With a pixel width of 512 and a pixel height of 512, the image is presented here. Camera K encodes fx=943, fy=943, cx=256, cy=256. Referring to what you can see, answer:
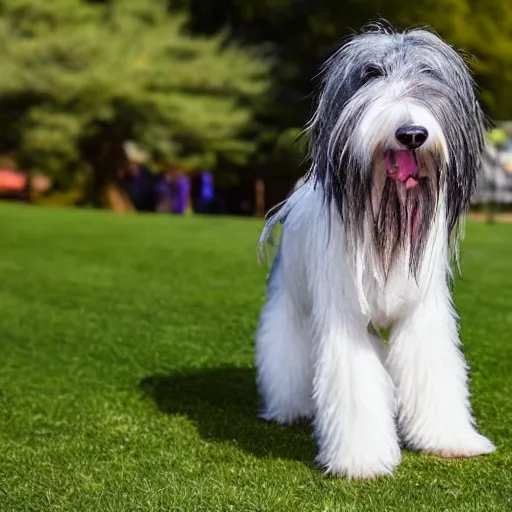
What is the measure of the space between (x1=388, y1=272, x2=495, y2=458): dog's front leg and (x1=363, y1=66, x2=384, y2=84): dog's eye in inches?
33.2

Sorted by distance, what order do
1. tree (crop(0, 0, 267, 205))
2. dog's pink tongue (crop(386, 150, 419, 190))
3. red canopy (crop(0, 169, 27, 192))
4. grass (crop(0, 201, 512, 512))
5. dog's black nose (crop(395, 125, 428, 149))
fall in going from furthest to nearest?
1. red canopy (crop(0, 169, 27, 192))
2. tree (crop(0, 0, 267, 205))
3. grass (crop(0, 201, 512, 512))
4. dog's pink tongue (crop(386, 150, 419, 190))
5. dog's black nose (crop(395, 125, 428, 149))

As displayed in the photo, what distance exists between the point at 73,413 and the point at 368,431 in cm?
177

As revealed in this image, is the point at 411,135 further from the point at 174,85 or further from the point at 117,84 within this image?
the point at 174,85

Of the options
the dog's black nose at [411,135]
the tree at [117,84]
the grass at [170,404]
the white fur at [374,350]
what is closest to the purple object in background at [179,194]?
the tree at [117,84]

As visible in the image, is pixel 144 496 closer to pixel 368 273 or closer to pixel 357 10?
pixel 368 273

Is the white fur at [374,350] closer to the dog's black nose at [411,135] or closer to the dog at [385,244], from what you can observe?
the dog at [385,244]

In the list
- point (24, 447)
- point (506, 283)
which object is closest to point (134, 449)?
point (24, 447)

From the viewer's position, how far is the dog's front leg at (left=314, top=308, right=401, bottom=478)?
367cm

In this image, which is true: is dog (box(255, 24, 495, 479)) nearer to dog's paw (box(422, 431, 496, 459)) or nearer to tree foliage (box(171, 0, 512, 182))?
dog's paw (box(422, 431, 496, 459))

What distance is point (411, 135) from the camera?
10.5ft

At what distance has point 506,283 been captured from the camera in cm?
956

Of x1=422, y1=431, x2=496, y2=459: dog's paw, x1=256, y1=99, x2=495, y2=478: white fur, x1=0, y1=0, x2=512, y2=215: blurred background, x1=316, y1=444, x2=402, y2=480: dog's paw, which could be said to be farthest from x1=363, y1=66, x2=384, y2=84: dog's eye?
x1=0, y1=0, x2=512, y2=215: blurred background

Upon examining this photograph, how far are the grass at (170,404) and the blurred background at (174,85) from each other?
31.4 ft

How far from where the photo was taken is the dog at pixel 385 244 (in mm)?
3355
